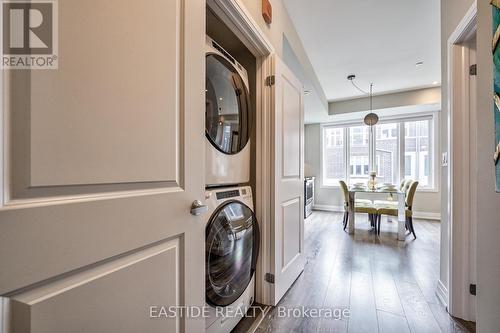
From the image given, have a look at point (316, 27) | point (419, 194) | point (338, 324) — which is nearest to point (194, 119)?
point (338, 324)

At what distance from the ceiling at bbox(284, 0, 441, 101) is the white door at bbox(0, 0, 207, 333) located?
2.04 meters

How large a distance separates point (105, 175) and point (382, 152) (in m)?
5.97

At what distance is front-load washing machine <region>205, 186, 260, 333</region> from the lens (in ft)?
3.74

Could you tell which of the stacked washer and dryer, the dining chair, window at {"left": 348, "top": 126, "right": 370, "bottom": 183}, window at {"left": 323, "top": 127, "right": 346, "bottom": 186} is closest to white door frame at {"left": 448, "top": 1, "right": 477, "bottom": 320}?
the stacked washer and dryer

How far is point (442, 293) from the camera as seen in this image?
1.74 meters

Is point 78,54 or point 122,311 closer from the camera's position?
point 78,54

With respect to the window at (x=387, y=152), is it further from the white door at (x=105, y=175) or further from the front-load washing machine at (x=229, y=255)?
the white door at (x=105, y=175)

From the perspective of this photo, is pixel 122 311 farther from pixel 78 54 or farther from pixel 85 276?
pixel 78 54

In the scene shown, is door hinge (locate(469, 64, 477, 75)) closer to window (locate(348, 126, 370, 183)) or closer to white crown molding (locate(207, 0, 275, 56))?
white crown molding (locate(207, 0, 275, 56))

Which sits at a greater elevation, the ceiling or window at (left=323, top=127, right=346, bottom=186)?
the ceiling

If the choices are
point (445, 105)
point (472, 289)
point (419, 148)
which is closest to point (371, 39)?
point (445, 105)

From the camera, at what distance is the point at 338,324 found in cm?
149

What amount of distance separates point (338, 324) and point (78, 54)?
77.4 inches

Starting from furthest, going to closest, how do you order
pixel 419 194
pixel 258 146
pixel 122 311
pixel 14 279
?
pixel 419 194, pixel 258 146, pixel 122 311, pixel 14 279
